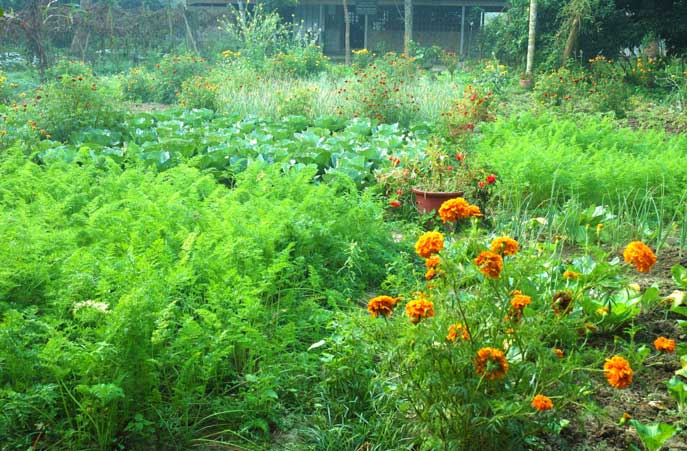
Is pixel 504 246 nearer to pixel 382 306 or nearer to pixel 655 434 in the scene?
pixel 382 306

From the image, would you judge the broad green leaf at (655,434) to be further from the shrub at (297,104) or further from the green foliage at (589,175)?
the shrub at (297,104)

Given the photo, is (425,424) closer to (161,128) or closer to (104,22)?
(161,128)

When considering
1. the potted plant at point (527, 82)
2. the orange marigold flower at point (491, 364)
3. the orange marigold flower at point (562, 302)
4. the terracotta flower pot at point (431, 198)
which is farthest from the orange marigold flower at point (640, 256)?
the potted plant at point (527, 82)

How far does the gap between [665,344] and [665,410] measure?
0.56 metres

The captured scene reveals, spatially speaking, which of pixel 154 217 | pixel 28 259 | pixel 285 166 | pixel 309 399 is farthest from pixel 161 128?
pixel 309 399

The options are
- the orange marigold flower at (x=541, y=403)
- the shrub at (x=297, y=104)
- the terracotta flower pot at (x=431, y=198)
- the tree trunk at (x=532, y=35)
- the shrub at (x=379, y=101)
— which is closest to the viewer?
the orange marigold flower at (x=541, y=403)

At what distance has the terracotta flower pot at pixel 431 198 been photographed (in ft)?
18.0

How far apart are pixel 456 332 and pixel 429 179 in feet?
12.7

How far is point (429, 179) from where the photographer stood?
5934 mm

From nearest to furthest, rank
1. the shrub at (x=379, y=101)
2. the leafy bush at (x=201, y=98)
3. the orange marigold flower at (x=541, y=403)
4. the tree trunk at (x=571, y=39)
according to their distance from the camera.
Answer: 1. the orange marigold flower at (x=541, y=403)
2. the shrub at (x=379, y=101)
3. the leafy bush at (x=201, y=98)
4. the tree trunk at (x=571, y=39)

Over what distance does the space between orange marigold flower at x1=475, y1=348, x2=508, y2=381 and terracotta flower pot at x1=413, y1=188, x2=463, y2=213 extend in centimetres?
354

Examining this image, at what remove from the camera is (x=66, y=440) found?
2473 mm

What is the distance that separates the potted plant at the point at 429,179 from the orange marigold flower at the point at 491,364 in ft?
11.6

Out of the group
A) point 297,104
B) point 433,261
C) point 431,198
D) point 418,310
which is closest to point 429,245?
point 433,261
